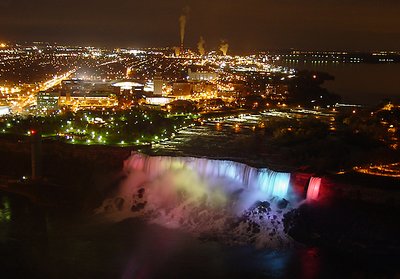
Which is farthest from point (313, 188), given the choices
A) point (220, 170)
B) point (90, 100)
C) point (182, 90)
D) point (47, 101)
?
point (182, 90)

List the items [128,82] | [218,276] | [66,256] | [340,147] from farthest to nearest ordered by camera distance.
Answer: [128,82]
[340,147]
[66,256]
[218,276]

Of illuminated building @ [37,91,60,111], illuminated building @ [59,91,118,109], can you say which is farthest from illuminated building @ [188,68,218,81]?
illuminated building @ [37,91,60,111]

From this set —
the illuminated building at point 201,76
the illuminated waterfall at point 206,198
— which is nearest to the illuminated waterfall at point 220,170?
the illuminated waterfall at point 206,198

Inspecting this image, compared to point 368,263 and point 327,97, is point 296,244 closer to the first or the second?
point 368,263

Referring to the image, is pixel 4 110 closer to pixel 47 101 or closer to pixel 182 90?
pixel 47 101

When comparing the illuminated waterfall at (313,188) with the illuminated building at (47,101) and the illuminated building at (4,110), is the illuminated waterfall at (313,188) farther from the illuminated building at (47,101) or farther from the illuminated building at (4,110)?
the illuminated building at (47,101)

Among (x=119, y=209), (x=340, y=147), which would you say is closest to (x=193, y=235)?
(x=119, y=209)
